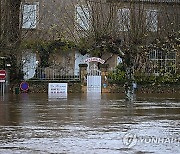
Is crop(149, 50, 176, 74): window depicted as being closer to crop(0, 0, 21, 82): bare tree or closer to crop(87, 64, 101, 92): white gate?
crop(87, 64, 101, 92): white gate

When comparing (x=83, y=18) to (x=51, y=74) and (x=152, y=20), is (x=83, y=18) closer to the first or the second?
(x=51, y=74)

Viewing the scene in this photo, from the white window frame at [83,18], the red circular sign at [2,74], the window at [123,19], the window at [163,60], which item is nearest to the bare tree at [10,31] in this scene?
the red circular sign at [2,74]

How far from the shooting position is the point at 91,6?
38.9m

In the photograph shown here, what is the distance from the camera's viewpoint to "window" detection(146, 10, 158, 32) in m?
39.5

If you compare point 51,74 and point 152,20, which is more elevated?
point 152,20

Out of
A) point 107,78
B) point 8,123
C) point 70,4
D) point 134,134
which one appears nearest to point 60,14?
point 70,4

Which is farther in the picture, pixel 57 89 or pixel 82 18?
pixel 82 18

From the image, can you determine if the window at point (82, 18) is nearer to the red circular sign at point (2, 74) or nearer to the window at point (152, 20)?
the window at point (152, 20)

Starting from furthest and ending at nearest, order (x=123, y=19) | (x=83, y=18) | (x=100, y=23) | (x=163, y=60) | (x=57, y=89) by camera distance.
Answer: (x=163, y=60) < (x=83, y=18) < (x=123, y=19) < (x=100, y=23) < (x=57, y=89)

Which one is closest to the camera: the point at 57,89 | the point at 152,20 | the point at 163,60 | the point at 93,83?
the point at 57,89

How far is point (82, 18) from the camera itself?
129 feet

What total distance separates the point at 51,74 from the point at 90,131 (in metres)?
25.1

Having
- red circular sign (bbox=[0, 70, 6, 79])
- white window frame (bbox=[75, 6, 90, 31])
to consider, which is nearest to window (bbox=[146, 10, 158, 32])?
white window frame (bbox=[75, 6, 90, 31])

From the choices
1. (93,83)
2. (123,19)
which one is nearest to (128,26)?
(123,19)
